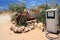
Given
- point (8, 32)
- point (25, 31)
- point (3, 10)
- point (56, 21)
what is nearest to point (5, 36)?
point (8, 32)

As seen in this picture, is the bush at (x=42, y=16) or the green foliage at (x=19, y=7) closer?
the bush at (x=42, y=16)

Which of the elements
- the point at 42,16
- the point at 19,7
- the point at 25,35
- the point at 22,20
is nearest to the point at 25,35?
the point at 25,35

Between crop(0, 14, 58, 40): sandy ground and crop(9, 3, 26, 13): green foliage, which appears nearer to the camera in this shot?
crop(0, 14, 58, 40): sandy ground

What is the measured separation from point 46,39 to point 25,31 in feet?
3.64

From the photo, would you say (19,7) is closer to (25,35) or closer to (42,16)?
(42,16)

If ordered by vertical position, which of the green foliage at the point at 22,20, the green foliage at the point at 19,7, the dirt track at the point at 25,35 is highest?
the green foliage at the point at 19,7

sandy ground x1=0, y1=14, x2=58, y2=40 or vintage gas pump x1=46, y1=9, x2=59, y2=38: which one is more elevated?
vintage gas pump x1=46, y1=9, x2=59, y2=38

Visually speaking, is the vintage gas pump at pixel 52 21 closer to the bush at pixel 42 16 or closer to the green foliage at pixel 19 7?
the bush at pixel 42 16

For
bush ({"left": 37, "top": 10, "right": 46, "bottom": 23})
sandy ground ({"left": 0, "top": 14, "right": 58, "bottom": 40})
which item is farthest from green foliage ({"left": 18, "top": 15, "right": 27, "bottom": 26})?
bush ({"left": 37, "top": 10, "right": 46, "bottom": 23})

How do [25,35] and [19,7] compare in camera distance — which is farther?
[19,7]

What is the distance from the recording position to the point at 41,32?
520 centimetres

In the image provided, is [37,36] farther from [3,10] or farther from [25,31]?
[3,10]

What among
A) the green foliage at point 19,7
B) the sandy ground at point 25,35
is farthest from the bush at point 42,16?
the green foliage at point 19,7

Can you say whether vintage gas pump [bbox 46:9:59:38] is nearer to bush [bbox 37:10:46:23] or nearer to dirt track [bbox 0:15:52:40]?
dirt track [bbox 0:15:52:40]
